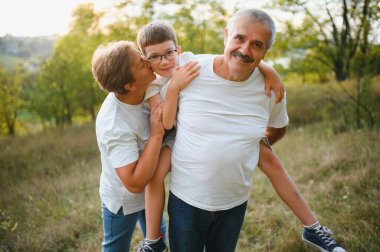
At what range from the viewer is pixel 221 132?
1.79 m

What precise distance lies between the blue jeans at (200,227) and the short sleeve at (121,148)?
390 mm

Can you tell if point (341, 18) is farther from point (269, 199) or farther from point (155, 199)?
point (155, 199)

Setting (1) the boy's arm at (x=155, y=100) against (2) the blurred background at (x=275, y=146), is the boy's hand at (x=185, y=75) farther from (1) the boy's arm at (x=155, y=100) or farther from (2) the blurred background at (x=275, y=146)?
(2) the blurred background at (x=275, y=146)

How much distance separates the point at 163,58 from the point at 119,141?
27.5 inches

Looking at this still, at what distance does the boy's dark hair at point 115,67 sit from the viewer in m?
1.81

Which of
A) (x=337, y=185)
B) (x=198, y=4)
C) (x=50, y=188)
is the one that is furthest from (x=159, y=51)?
(x=198, y=4)

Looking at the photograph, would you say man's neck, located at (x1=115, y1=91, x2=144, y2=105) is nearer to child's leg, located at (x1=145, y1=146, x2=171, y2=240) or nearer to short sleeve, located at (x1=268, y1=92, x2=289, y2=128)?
child's leg, located at (x1=145, y1=146, x2=171, y2=240)

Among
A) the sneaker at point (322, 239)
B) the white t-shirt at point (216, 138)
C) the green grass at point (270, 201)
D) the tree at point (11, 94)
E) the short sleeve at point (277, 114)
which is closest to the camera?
the white t-shirt at point (216, 138)

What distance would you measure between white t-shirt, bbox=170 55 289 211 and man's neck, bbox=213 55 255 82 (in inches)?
1.2

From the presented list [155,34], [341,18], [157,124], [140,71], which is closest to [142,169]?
[157,124]

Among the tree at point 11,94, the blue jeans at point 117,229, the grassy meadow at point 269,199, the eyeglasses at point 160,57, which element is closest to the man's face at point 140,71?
the eyeglasses at point 160,57

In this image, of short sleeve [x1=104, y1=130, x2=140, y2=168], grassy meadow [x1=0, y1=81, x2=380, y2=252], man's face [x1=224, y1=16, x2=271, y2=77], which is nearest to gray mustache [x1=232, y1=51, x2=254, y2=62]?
man's face [x1=224, y1=16, x2=271, y2=77]

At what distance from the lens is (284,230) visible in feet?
10.9

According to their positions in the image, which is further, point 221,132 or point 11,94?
point 11,94
